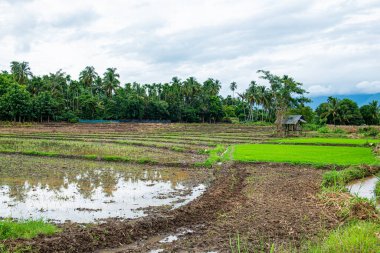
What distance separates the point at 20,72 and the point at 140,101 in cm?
2807

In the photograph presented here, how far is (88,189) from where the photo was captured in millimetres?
12977

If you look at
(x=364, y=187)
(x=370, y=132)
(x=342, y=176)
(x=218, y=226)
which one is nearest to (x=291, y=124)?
(x=370, y=132)

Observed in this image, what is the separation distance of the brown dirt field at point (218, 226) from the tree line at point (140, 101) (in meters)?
37.0

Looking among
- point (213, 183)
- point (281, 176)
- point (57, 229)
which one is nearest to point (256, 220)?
point (57, 229)

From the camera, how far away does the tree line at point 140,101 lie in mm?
55594

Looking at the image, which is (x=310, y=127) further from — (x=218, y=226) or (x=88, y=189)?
(x=218, y=226)

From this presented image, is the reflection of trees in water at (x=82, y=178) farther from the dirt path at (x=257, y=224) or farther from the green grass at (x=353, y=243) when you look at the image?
the green grass at (x=353, y=243)

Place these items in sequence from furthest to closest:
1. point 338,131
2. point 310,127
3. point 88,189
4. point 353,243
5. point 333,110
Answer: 1. point 333,110
2. point 310,127
3. point 338,131
4. point 88,189
5. point 353,243

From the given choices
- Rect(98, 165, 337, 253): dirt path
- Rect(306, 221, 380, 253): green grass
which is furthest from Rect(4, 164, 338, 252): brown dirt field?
Rect(306, 221, 380, 253): green grass

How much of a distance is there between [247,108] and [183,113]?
22.5 meters

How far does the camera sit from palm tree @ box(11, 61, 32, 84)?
72250 mm

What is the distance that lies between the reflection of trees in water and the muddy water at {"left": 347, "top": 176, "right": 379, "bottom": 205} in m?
6.32

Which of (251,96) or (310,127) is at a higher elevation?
(251,96)

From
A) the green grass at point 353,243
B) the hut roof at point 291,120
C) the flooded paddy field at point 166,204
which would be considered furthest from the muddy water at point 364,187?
the hut roof at point 291,120
